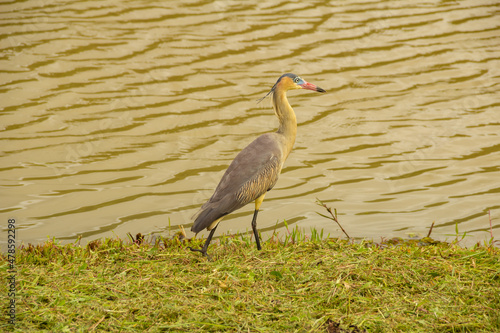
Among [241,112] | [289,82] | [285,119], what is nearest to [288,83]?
[289,82]

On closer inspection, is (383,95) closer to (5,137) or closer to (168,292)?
(5,137)

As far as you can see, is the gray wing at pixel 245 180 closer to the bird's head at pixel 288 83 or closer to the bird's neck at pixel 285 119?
the bird's neck at pixel 285 119

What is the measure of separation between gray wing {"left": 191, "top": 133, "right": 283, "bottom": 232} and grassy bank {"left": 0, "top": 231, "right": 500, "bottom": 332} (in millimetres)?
372

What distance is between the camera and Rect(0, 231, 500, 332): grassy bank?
433 centimetres

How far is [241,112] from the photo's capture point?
31.8 feet

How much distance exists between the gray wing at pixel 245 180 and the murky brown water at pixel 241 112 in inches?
40.1

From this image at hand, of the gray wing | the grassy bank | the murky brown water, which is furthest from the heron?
the murky brown water

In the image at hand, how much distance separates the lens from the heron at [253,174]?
5.39 m

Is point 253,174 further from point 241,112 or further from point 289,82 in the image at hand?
point 241,112

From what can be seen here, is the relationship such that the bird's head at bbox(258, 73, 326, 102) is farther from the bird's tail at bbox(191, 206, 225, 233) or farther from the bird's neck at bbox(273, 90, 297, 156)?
the bird's tail at bbox(191, 206, 225, 233)

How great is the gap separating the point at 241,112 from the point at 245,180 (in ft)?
14.1

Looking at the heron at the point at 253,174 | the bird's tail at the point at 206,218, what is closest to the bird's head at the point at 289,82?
the heron at the point at 253,174

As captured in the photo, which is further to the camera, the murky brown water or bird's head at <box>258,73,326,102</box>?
the murky brown water

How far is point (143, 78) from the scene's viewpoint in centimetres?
1060
